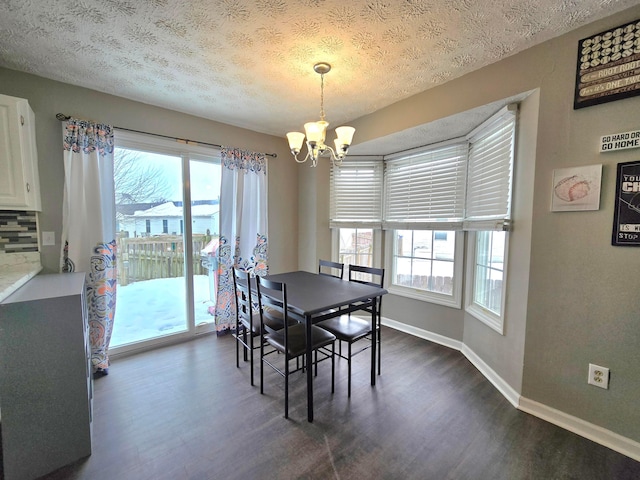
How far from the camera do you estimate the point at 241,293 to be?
2436 millimetres

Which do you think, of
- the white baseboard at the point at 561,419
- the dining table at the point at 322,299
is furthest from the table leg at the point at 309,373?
the white baseboard at the point at 561,419

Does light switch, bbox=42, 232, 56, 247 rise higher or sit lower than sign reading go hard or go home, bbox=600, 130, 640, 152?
lower

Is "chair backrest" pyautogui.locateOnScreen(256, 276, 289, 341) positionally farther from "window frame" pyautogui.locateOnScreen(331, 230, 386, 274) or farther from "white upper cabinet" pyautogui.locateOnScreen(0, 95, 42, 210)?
"white upper cabinet" pyautogui.locateOnScreen(0, 95, 42, 210)

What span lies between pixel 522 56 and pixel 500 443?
2.57 metres

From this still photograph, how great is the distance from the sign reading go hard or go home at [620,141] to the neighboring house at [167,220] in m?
Result: 3.33

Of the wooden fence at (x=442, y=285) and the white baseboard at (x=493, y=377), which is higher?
the wooden fence at (x=442, y=285)

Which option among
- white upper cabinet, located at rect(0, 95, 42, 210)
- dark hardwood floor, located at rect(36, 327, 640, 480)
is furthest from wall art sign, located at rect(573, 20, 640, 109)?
white upper cabinet, located at rect(0, 95, 42, 210)

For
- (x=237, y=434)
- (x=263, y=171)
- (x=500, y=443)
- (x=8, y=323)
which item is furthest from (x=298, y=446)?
(x=263, y=171)

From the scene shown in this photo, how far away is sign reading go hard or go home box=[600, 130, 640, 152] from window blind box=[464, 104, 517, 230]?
0.53 meters

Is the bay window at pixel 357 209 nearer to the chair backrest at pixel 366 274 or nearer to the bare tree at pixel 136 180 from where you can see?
the chair backrest at pixel 366 274

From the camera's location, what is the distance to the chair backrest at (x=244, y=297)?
7.05ft

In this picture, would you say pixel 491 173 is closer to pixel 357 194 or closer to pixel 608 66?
pixel 608 66

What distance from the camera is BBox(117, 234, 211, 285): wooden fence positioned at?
2652 millimetres

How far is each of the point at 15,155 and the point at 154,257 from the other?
1.30 meters
